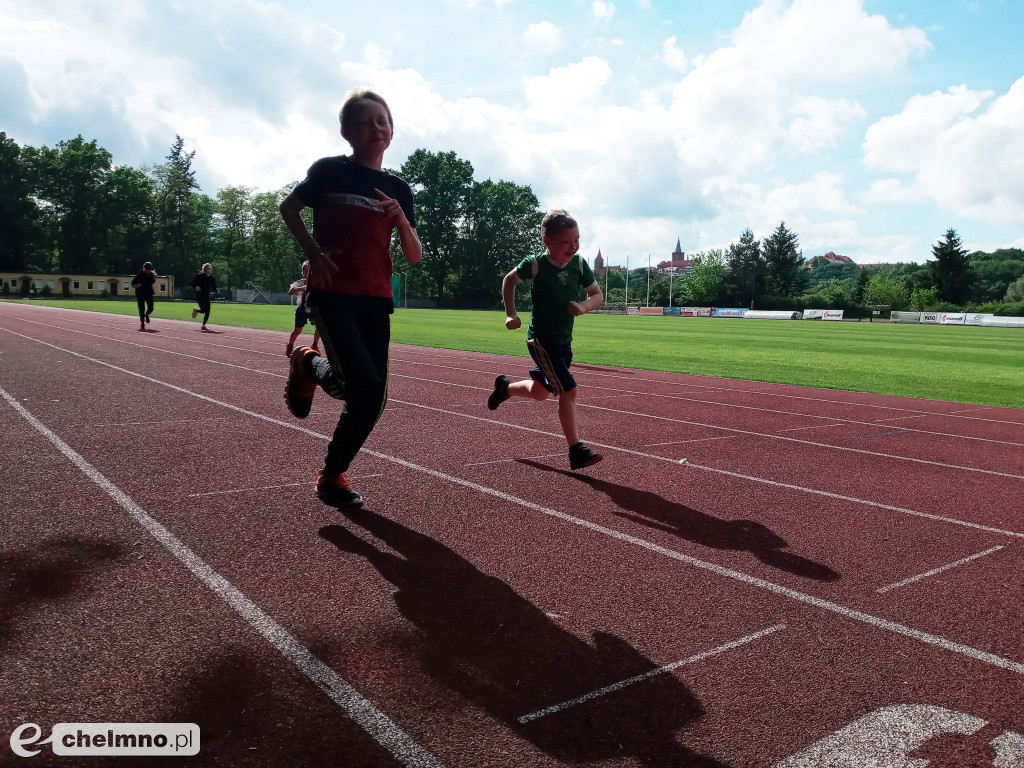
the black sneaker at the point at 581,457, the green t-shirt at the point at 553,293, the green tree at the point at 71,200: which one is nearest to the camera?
the black sneaker at the point at 581,457

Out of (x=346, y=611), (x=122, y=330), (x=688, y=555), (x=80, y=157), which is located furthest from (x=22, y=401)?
(x=80, y=157)

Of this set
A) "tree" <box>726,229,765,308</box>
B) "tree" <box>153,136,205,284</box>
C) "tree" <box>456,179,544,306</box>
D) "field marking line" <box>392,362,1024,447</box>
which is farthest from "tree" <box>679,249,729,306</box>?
"field marking line" <box>392,362,1024,447</box>

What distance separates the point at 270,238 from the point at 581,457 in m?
112

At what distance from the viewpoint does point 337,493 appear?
4.77 meters

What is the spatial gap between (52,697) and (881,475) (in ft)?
19.2

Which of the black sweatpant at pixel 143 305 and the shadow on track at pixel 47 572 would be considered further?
the black sweatpant at pixel 143 305

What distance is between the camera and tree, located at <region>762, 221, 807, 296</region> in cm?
10731

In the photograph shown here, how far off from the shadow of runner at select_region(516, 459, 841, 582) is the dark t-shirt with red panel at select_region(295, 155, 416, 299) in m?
2.21

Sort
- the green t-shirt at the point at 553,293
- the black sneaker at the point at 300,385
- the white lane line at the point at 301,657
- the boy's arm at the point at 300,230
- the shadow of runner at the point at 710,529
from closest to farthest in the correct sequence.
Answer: the white lane line at the point at 301,657 → the shadow of runner at the point at 710,529 → the boy's arm at the point at 300,230 → the black sneaker at the point at 300,385 → the green t-shirt at the point at 553,293

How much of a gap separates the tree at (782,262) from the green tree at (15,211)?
9773 centimetres

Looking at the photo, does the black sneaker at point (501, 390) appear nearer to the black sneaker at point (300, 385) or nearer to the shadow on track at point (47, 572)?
the black sneaker at point (300, 385)

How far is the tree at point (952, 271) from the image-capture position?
289ft

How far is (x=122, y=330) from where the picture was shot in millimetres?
23000

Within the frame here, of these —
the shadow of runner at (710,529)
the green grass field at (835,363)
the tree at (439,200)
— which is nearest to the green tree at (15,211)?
the tree at (439,200)
